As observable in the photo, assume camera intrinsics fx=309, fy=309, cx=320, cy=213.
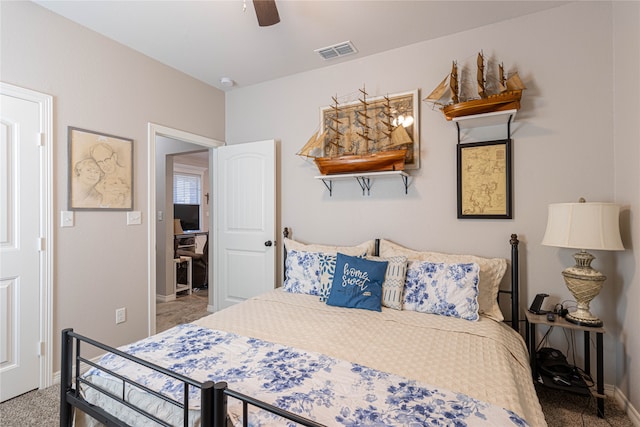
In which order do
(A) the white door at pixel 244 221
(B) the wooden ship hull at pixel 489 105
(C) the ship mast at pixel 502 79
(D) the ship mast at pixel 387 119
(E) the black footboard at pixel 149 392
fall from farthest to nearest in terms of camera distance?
1. (A) the white door at pixel 244 221
2. (D) the ship mast at pixel 387 119
3. (C) the ship mast at pixel 502 79
4. (B) the wooden ship hull at pixel 489 105
5. (E) the black footboard at pixel 149 392

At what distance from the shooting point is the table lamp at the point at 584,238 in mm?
1818

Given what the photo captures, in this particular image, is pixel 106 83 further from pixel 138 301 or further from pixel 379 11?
pixel 379 11

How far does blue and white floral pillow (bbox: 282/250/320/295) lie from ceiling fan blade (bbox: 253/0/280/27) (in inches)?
69.1

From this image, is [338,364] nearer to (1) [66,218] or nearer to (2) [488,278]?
(2) [488,278]

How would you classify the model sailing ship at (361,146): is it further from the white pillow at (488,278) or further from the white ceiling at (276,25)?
the white pillow at (488,278)

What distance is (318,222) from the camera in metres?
3.20

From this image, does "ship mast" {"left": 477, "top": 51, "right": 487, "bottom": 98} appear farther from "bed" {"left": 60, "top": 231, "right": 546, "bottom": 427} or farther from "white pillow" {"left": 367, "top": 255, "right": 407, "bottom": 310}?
"white pillow" {"left": 367, "top": 255, "right": 407, "bottom": 310}

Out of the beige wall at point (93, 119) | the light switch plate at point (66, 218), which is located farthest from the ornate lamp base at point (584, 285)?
the light switch plate at point (66, 218)

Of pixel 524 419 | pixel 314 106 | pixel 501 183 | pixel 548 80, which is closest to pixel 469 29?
pixel 548 80

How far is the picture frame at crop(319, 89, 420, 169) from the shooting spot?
2.71 metres

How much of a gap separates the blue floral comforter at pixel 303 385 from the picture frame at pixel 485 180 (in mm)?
1630

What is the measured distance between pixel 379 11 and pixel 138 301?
10.4 ft

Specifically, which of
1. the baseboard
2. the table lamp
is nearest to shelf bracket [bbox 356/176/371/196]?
the table lamp

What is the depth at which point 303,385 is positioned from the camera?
4.15 feet
